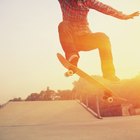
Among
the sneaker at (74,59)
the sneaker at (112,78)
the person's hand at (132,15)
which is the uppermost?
→ the person's hand at (132,15)

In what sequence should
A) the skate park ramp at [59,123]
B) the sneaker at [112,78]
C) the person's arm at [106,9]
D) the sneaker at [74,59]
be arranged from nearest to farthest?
the person's arm at [106,9], the sneaker at [74,59], the sneaker at [112,78], the skate park ramp at [59,123]

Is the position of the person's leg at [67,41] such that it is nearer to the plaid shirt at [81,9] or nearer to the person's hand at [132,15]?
the plaid shirt at [81,9]

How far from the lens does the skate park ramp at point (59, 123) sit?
13859 millimetres

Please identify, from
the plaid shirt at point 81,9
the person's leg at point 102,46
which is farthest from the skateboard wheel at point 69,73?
the plaid shirt at point 81,9

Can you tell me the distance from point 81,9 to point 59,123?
14578 millimetres

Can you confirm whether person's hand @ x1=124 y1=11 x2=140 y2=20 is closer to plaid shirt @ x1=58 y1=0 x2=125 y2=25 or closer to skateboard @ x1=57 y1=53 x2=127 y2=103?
plaid shirt @ x1=58 y1=0 x2=125 y2=25

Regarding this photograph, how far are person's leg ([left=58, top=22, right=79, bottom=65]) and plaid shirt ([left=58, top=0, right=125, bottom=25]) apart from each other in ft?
0.74

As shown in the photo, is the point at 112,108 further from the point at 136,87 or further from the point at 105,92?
the point at 105,92

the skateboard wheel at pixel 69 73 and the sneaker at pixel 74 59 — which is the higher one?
the sneaker at pixel 74 59

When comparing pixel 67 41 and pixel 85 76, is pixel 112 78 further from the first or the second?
pixel 67 41

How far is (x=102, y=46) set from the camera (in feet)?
25.6

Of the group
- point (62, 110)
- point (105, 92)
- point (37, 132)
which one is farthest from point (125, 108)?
point (105, 92)

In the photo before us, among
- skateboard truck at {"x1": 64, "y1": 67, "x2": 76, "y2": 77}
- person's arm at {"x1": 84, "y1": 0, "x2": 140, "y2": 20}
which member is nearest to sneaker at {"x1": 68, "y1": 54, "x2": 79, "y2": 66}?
skateboard truck at {"x1": 64, "y1": 67, "x2": 76, "y2": 77}

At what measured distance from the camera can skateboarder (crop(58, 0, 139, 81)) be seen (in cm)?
729
